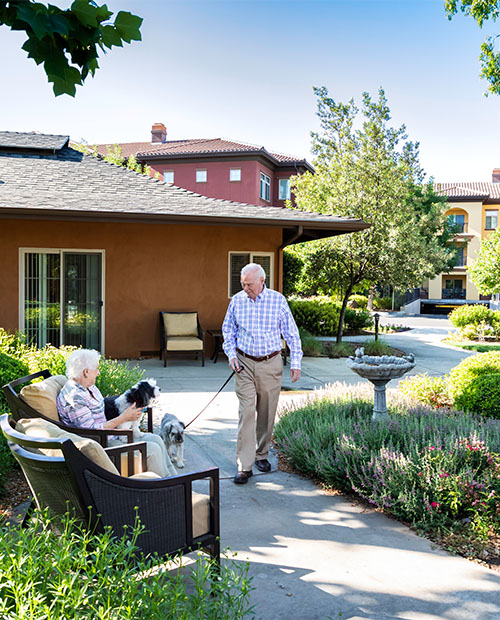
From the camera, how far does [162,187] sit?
13.8 metres

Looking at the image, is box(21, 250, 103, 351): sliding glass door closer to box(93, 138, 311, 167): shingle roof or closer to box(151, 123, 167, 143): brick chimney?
box(93, 138, 311, 167): shingle roof

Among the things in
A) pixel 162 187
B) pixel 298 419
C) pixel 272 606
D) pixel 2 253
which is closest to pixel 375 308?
pixel 162 187

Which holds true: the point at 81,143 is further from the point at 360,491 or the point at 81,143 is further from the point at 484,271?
the point at 360,491

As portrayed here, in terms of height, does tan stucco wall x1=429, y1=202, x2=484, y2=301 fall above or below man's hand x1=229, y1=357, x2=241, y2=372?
above

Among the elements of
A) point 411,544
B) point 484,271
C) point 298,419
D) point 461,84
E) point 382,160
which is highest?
point 461,84

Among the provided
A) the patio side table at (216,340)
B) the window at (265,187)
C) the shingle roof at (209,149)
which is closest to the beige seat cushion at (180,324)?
the patio side table at (216,340)

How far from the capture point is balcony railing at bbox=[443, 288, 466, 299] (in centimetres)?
4741

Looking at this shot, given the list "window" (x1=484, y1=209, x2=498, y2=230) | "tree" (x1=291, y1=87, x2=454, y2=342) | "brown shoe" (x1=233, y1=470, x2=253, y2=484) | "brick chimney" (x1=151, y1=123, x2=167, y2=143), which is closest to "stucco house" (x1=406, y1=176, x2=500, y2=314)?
"window" (x1=484, y1=209, x2=498, y2=230)

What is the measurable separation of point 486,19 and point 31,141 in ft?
35.8

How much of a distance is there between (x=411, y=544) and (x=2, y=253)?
10.4m

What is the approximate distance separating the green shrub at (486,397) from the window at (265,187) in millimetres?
27557

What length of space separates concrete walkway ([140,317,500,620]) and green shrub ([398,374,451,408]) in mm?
2702

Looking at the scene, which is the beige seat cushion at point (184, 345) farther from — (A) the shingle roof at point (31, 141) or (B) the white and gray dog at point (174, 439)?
(A) the shingle roof at point (31, 141)

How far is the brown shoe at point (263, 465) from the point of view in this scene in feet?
17.1
